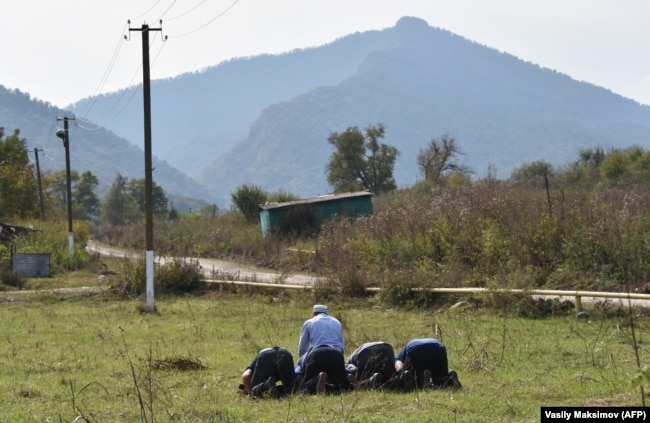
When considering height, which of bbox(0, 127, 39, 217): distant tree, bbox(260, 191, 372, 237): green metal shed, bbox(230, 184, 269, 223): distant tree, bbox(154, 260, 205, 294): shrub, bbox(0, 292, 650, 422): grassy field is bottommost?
bbox(0, 292, 650, 422): grassy field

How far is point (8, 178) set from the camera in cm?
5766

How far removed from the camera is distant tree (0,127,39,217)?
57.9 meters

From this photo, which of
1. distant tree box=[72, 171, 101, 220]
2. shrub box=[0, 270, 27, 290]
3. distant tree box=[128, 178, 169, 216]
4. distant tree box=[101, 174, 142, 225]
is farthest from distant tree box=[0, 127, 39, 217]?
distant tree box=[72, 171, 101, 220]

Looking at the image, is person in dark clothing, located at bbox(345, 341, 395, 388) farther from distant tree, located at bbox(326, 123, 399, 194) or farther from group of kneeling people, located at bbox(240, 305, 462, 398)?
distant tree, located at bbox(326, 123, 399, 194)

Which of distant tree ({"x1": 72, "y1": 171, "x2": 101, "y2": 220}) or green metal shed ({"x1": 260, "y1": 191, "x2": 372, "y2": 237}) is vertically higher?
distant tree ({"x1": 72, "y1": 171, "x2": 101, "y2": 220})

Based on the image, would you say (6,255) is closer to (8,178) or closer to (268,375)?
(8,178)

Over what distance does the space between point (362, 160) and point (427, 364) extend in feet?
203

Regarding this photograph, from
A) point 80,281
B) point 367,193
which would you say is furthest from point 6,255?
point 367,193

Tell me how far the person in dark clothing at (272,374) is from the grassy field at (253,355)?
24 cm

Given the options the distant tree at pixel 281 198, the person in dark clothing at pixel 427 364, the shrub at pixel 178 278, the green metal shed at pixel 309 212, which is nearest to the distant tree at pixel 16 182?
the distant tree at pixel 281 198

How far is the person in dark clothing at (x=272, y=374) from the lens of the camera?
1015 centimetres

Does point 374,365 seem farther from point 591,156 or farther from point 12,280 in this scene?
point 591,156

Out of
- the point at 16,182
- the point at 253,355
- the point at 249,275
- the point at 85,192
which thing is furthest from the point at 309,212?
the point at 85,192

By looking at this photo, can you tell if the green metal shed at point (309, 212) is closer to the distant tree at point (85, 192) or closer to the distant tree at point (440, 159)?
the distant tree at point (440, 159)
